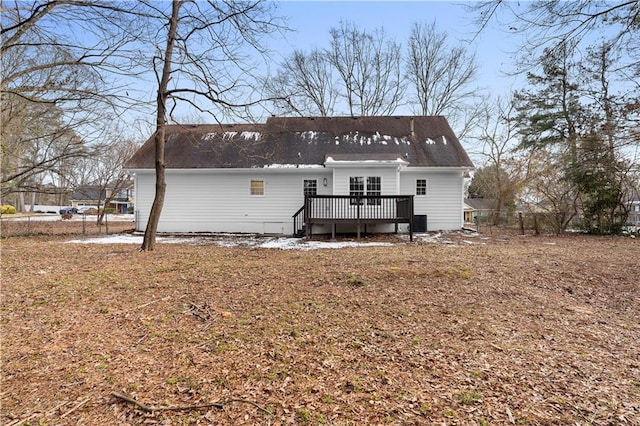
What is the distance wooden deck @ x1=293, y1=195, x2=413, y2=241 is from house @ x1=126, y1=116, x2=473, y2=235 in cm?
94

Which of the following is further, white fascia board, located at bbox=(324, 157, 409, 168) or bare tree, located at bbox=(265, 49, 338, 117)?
bare tree, located at bbox=(265, 49, 338, 117)

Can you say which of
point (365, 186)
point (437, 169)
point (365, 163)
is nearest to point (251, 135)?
point (365, 163)

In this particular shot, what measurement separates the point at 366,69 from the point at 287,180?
14641 millimetres

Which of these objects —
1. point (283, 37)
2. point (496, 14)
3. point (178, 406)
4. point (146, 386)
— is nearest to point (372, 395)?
point (178, 406)

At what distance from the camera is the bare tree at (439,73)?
78.6 feet

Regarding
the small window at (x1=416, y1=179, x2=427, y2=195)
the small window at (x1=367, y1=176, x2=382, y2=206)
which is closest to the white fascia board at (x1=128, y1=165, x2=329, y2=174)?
the small window at (x1=367, y1=176, x2=382, y2=206)

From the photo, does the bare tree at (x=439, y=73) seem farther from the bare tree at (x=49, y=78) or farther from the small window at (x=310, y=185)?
the bare tree at (x=49, y=78)

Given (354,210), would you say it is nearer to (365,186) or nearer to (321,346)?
(365,186)

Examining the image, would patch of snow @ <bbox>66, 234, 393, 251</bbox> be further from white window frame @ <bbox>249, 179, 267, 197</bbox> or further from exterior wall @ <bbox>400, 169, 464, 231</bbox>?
exterior wall @ <bbox>400, 169, 464, 231</bbox>

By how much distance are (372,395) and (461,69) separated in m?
26.3

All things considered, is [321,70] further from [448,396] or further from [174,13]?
[448,396]

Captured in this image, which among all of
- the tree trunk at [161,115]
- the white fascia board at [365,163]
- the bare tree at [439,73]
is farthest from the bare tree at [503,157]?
the tree trunk at [161,115]

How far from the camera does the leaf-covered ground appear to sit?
7.91ft

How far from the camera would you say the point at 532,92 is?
19266 mm
